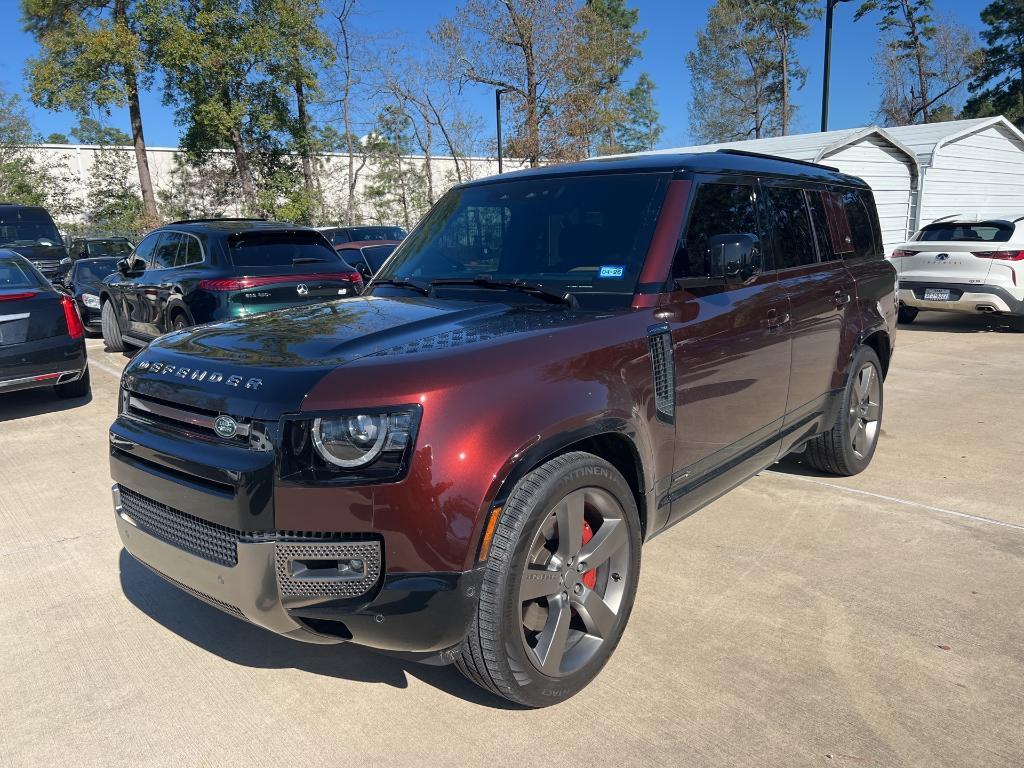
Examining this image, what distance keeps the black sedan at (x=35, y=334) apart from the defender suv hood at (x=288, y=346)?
15.6 ft

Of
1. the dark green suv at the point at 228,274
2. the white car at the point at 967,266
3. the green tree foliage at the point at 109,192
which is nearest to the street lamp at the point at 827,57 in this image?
the white car at the point at 967,266

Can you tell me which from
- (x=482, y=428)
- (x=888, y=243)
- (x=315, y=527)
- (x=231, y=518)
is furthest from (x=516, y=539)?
(x=888, y=243)

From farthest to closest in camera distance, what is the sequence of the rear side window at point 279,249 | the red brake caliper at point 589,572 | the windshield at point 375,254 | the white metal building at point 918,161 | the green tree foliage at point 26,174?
the green tree foliage at point 26,174
the white metal building at point 918,161
the windshield at point 375,254
the rear side window at point 279,249
the red brake caliper at point 589,572

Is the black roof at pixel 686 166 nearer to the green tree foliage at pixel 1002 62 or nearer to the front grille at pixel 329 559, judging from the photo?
the front grille at pixel 329 559

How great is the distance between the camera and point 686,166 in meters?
3.53

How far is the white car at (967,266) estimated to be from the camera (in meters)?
10.9

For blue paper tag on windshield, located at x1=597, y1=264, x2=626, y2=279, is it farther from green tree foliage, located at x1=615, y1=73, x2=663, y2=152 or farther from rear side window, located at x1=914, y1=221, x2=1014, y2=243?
green tree foliage, located at x1=615, y1=73, x2=663, y2=152

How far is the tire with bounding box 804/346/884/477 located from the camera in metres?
→ 4.92

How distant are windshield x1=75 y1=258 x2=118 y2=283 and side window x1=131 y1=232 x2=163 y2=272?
166 inches

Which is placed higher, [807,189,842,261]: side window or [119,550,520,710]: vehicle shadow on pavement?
[807,189,842,261]: side window

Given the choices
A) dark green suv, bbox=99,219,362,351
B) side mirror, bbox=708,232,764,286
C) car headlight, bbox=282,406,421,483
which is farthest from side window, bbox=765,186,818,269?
dark green suv, bbox=99,219,362,351

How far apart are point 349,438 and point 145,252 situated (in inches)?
342

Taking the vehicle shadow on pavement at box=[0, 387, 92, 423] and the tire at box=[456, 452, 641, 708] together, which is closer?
the tire at box=[456, 452, 641, 708]

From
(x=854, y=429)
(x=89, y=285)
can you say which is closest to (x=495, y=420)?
(x=854, y=429)
